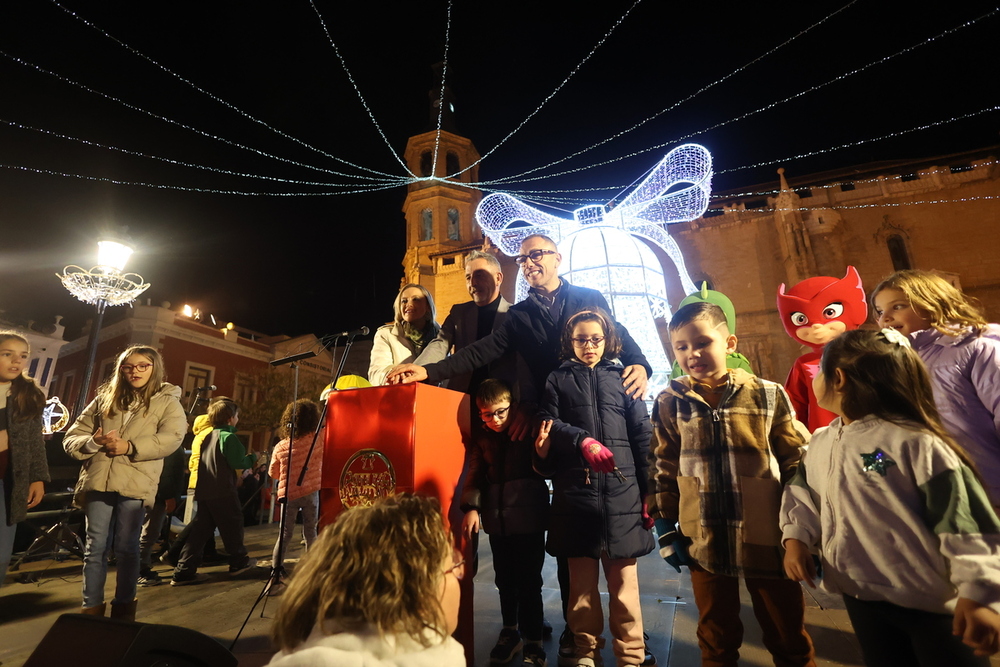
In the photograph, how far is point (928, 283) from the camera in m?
2.45

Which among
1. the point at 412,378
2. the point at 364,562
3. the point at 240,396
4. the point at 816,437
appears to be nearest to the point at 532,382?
the point at 412,378

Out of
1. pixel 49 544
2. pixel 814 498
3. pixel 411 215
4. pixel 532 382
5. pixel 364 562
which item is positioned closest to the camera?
pixel 364 562

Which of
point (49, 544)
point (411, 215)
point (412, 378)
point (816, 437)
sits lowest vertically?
point (49, 544)

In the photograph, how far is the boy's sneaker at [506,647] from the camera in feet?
8.14

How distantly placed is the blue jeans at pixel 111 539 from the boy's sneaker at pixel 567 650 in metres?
2.89

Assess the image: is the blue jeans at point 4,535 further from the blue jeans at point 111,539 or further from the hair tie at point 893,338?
the hair tie at point 893,338

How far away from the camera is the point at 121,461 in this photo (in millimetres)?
3250

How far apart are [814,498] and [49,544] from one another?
777 cm

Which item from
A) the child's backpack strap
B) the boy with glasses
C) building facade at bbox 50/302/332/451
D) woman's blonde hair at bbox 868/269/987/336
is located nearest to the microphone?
the boy with glasses

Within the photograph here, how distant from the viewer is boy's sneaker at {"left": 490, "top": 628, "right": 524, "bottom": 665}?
248 centimetres

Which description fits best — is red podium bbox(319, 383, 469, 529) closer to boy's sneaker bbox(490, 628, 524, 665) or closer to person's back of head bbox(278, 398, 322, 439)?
boy's sneaker bbox(490, 628, 524, 665)

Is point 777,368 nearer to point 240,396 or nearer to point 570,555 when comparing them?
point 570,555

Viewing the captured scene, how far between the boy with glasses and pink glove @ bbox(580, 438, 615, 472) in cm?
44

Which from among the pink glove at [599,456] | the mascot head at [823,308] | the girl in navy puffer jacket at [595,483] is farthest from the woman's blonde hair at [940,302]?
the pink glove at [599,456]
